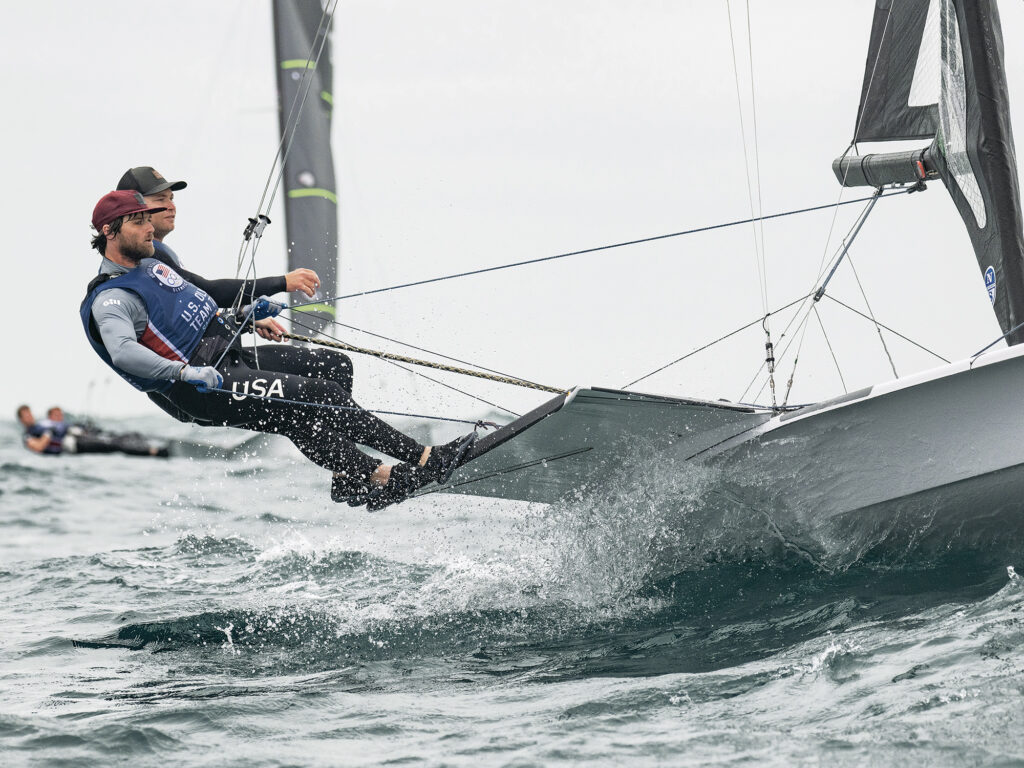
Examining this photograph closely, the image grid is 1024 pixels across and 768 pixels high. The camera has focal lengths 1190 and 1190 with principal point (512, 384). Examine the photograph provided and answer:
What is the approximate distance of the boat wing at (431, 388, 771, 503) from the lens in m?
3.81

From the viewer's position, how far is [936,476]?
3.93 meters

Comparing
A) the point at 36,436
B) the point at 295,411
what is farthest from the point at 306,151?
the point at 295,411

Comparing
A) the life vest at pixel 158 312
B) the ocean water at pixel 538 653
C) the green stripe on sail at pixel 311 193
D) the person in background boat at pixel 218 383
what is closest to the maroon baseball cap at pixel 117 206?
the person in background boat at pixel 218 383

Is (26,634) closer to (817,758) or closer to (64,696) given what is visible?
(64,696)

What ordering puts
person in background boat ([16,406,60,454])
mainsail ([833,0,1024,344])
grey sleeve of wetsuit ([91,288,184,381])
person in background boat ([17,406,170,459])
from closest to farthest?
grey sleeve of wetsuit ([91,288,184,381])
mainsail ([833,0,1024,344])
person in background boat ([17,406,170,459])
person in background boat ([16,406,60,454])

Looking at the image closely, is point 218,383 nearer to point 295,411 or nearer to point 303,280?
point 295,411

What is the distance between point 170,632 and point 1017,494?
10.1 ft

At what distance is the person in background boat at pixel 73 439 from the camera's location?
53.6 ft

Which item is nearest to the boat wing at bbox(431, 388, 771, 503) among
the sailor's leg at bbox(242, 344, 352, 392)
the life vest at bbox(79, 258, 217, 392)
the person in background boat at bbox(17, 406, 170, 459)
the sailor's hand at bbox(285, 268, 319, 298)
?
the sailor's leg at bbox(242, 344, 352, 392)

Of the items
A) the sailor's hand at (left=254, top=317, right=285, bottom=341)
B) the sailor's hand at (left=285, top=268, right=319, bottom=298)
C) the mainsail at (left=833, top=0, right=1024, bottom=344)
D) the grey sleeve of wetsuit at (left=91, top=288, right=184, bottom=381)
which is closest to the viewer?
the grey sleeve of wetsuit at (left=91, top=288, right=184, bottom=381)

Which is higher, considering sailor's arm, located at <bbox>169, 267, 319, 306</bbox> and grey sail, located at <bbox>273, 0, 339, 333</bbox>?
grey sail, located at <bbox>273, 0, 339, 333</bbox>

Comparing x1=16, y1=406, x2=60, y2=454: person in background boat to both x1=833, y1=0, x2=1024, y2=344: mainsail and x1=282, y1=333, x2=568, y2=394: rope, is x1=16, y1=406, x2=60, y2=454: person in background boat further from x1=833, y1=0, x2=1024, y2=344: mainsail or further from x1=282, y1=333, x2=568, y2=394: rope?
x1=833, y1=0, x2=1024, y2=344: mainsail

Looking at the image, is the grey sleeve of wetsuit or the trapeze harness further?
the trapeze harness

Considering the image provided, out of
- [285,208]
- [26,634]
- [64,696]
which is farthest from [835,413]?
[285,208]
